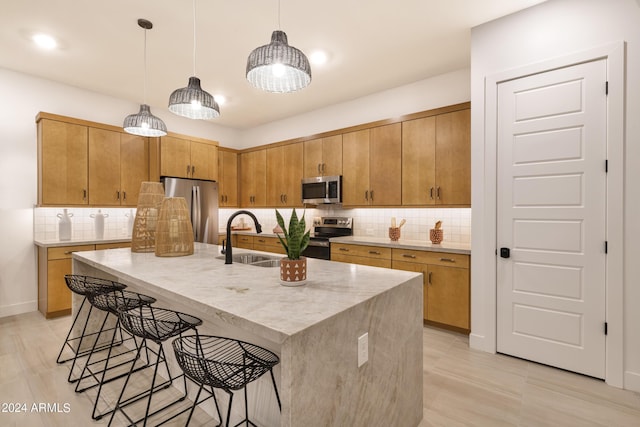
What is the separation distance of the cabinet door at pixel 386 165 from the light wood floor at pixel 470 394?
1799 millimetres

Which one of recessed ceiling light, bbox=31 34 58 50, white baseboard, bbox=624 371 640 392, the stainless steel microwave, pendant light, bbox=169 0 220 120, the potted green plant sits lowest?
white baseboard, bbox=624 371 640 392

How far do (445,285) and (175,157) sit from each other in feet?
13.1

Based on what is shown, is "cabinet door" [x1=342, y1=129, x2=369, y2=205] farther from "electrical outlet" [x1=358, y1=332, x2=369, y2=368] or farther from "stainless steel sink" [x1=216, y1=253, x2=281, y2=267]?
"electrical outlet" [x1=358, y1=332, x2=369, y2=368]

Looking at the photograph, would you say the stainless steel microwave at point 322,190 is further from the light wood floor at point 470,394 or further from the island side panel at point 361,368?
the island side panel at point 361,368

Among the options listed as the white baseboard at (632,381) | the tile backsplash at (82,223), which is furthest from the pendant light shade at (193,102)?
the white baseboard at (632,381)

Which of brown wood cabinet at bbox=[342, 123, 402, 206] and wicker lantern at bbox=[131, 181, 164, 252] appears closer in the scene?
wicker lantern at bbox=[131, 181, 164, 252]

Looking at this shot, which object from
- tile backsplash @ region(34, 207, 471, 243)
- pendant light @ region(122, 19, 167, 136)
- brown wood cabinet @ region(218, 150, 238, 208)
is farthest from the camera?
brown wood cabinet @ region(218, 150, 238, 208)

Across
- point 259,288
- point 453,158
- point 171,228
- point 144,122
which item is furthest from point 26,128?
point 453,158

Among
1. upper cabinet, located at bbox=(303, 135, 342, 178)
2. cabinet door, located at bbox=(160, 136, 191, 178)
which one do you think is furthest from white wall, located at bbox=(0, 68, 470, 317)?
cabinet door, located at bbox=(160, 136, 191, 178)

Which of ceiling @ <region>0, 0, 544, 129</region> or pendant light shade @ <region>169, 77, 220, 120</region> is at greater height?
ceiling @ <region>0, 0, 544, 129</region>

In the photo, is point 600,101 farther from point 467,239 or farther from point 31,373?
point 31,373

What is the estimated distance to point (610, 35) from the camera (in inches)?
88.1

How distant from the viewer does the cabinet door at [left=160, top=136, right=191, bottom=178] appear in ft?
14.9

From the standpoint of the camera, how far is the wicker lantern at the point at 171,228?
242 cm
